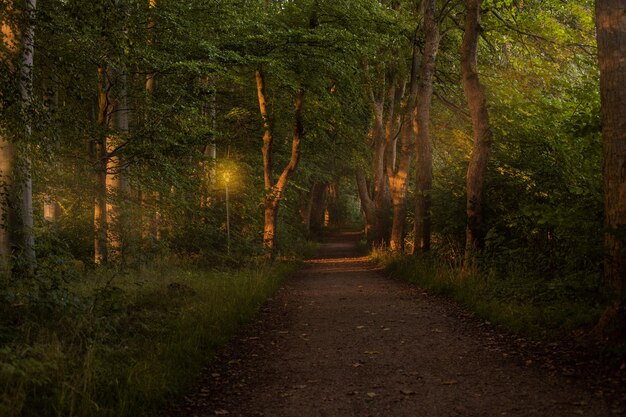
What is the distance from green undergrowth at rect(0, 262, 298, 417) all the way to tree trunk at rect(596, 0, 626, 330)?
4872 millimetres

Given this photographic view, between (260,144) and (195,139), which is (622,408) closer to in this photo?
(195,139)

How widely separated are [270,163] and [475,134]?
30.9 feet

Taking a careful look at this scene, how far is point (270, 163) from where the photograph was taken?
20312 mm

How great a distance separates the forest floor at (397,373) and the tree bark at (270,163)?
35.7ft

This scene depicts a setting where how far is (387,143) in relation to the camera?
80.0 ft

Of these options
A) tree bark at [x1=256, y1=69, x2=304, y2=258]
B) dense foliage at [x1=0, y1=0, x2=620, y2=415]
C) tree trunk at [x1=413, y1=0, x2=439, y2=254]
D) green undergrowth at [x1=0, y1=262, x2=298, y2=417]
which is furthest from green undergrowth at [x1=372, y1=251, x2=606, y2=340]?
tree bark at [x1=256, y1=69, x2=304, y2=258]

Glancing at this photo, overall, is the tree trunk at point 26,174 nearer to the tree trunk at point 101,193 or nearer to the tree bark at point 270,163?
the tree trunk at point 101,193

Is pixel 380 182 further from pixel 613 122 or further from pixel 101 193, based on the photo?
pixel 613 122

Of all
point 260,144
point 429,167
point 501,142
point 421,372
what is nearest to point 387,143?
point 260,144

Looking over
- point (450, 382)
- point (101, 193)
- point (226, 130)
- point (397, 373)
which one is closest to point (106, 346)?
point (397, 373)

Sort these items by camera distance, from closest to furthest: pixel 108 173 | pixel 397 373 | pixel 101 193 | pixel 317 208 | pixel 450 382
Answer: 1. pixel 450 382
2. pixel 397 373
3. pixel 101 193
4. pixel 108 173
5. pixel 317 208

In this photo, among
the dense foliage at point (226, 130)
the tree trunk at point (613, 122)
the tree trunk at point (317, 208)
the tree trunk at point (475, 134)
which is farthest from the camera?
the tree trunk at point (317, 208)

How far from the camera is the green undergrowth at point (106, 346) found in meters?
4.34

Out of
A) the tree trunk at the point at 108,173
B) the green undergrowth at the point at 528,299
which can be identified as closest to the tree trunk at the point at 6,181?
the tree trunk at the point at 108,173
